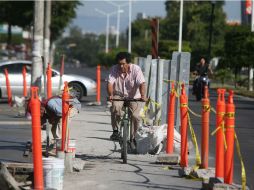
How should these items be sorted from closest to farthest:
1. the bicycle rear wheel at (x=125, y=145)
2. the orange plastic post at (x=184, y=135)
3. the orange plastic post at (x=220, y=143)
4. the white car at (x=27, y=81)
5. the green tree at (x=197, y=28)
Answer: the orange plastic post at (x=220, y=143) → the orange plastic post at (x=184, y=135) → the bicycle rear wheel at (x=125, y=145) → the white car at (x=27, y=81) → the green tree at (x=197, y=28)

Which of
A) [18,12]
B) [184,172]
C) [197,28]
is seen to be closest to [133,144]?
[184,172]

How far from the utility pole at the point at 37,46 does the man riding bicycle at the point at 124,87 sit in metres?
11.8

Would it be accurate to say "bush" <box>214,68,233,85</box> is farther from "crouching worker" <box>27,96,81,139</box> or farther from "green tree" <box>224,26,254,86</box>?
"crouching worker" <box>27,96,81,139</box>

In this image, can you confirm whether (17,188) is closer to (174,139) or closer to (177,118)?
(174,139)

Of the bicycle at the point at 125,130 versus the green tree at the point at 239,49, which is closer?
the bicycle at the point at 125,130

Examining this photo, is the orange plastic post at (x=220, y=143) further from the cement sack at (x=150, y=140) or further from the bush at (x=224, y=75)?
the bush at (x=224, y=75)

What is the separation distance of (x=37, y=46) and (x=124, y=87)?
1235cm

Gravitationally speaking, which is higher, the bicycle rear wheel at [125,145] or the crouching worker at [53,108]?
the crouching worker at [53,108]

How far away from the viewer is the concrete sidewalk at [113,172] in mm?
11080

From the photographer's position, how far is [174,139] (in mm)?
15070

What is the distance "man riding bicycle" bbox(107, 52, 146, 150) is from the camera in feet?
46.8

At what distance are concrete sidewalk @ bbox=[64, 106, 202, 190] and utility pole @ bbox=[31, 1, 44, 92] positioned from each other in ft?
27.6

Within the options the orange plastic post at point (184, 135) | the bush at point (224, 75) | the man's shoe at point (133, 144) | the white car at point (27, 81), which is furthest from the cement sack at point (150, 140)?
the bush at point (224, 75)

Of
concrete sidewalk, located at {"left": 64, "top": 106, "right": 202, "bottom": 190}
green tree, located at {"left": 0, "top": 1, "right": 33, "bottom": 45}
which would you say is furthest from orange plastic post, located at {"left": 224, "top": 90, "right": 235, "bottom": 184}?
green tree, located at {"left": 0, "top": 1, "right": 33, "bottom": 45}
